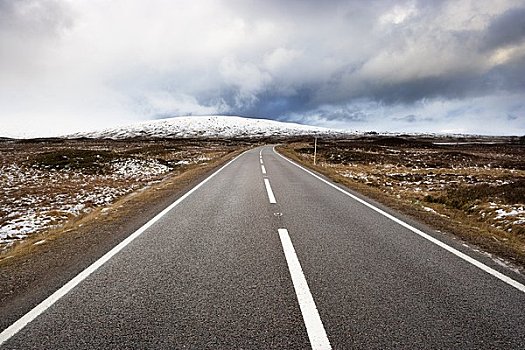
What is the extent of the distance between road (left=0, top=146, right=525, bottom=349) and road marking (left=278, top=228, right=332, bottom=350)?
0.01 meters

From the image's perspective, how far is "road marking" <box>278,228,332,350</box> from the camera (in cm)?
304

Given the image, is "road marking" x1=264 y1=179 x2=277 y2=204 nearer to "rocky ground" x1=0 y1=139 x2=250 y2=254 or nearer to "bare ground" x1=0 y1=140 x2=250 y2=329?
"bare ground" x1=0 y1=140 x2=250 y2=329

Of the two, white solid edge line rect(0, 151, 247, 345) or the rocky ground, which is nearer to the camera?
white solid edge line rect(0, 151, 247, 345)

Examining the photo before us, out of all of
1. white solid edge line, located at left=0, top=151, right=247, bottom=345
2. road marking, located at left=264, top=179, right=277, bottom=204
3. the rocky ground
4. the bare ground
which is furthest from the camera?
road marking, located at left=264, top=179, right=277, bottom=204

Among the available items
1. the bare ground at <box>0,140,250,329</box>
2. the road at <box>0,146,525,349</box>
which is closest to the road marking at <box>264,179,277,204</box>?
the road at <box>0,146,525,349</box>

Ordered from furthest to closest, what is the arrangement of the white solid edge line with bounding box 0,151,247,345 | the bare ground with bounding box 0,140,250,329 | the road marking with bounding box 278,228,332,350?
the bare ground with bounding box 0,140,250,329 → the white solid edge line with bounding box 0,151,247,345 → the road marking with bounding box 278,228,332,350

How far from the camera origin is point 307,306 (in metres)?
3.66

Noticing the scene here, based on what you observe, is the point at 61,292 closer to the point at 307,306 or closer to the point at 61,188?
the point at 307,306

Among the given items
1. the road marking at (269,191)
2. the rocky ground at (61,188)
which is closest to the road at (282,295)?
the road marking at (269,191)

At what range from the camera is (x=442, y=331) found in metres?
3.22

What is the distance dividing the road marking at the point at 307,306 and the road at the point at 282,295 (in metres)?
0.01

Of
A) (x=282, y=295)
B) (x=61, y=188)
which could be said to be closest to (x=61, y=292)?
(x=282, y=295)

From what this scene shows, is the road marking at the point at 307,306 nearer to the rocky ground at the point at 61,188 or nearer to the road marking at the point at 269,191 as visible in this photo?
the road marking at the point at 269,191

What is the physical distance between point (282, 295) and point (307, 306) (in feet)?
1.32
